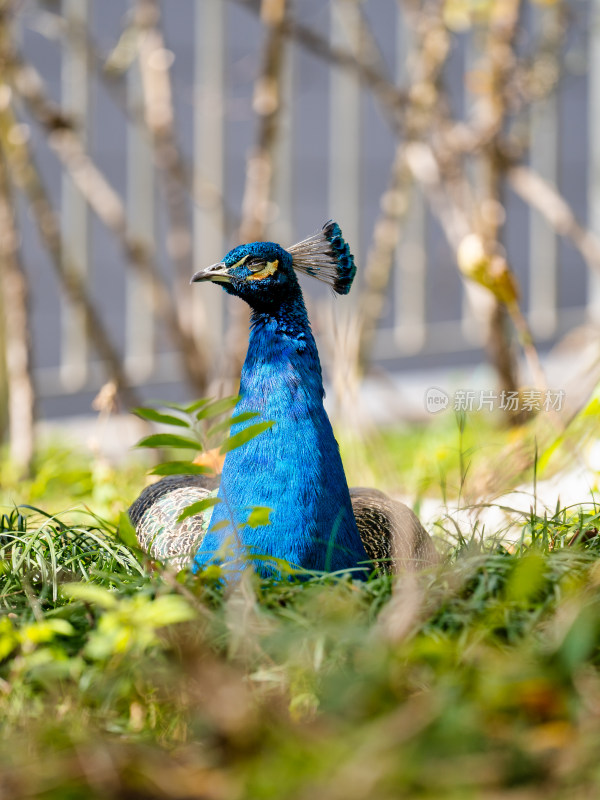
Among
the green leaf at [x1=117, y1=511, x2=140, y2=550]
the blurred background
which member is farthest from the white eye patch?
the blurred background

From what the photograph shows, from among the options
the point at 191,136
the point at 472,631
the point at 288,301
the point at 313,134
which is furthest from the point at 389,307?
the point at 472,631

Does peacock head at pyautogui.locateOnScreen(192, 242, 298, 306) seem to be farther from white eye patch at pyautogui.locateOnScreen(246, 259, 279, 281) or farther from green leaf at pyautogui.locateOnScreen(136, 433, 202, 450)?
green leaf at pyautogui.locateOnScreen(136, 433, 202, 450)

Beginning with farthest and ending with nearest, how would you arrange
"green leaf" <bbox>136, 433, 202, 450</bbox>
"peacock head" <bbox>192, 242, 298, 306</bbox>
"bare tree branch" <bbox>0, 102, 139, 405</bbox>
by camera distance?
"bare tree branch" <bbox>0, 102, 139, 405</bbox>, "peacock head" <bbox>192, 242, 298, 306</bbox>, "green leaf" <bbox>136, 433, 202, 450</bbox>

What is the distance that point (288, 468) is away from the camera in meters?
1.71

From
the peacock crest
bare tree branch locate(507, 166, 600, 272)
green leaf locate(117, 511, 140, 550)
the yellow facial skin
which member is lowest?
green leaf locate(117, 511, 140, 550)

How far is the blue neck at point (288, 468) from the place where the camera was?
5.51 ft

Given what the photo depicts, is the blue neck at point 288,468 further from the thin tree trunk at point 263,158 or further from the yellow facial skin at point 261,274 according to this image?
the thin tree trunk at point 263,158

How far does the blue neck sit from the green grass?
15 cm

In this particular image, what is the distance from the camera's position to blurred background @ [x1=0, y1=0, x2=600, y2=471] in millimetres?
3861

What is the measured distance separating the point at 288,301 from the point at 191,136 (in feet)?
16.6

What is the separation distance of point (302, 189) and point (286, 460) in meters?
5.46

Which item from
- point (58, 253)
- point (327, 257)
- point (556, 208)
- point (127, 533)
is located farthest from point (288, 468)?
point (556, 208)

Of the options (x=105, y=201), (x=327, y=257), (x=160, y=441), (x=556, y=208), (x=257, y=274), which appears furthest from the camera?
(x=105, y=201)

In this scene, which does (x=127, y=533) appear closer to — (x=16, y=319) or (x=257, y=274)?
(x=257, y=274)
